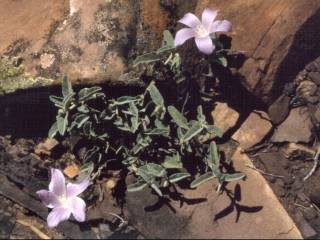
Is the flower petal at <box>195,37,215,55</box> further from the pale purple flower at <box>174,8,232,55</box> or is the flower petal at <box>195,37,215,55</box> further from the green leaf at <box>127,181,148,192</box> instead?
the green leaf at <box>127,181,148,192</box>

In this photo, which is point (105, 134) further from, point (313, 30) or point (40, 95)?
point (313, 30)

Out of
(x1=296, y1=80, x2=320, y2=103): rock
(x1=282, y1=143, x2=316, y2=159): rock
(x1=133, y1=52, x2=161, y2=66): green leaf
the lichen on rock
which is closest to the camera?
(x1=133, y1=52, x2=161, y2=66): green leaf

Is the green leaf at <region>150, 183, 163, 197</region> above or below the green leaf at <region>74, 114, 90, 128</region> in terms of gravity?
below

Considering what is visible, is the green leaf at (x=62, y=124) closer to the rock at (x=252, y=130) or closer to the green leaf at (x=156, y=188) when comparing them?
the green leaf at (x=156, y=188)

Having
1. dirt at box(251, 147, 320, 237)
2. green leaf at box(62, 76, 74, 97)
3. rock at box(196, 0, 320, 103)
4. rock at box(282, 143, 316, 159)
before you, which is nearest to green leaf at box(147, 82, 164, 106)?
green leaf at box(62, 76, 74, 97)

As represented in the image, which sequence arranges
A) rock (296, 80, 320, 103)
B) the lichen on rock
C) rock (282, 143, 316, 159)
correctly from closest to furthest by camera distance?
the lichen on rock < rock (282, 143, 316, 159) < rock (296, 80, 320, 103)

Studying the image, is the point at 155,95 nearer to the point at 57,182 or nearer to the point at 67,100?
the point at 67,100
